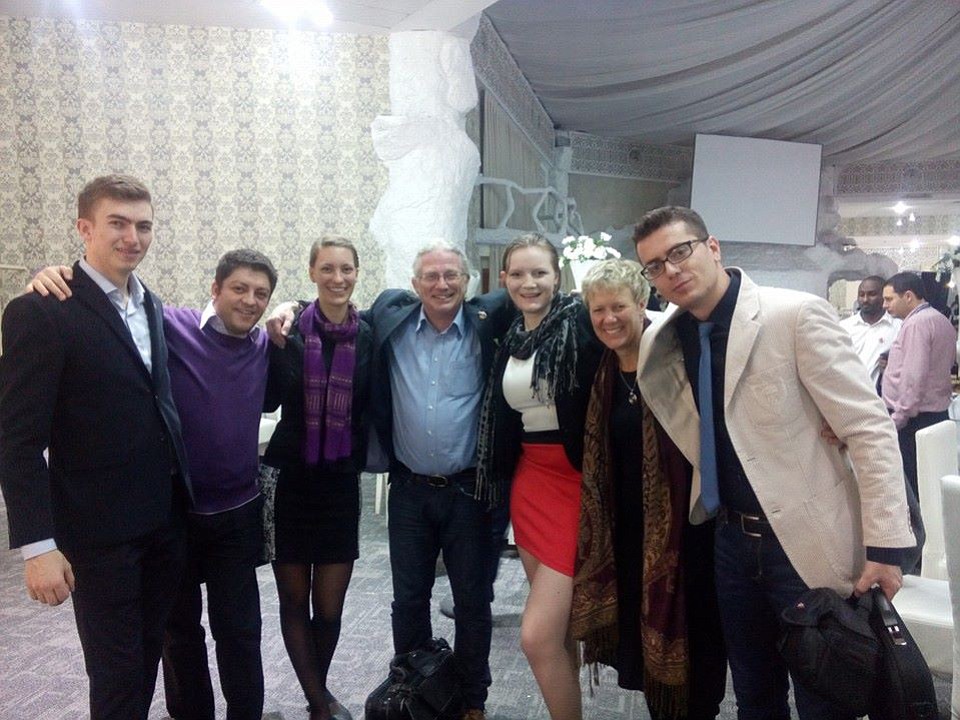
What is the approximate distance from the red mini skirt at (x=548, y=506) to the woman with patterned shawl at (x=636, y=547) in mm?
75

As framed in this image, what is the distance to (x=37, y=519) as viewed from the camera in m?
1.47

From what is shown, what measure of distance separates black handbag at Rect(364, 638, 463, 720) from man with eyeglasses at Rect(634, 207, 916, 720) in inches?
33.6

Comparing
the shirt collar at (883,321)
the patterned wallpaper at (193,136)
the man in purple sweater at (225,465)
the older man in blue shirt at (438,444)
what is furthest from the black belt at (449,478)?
the shirt collar at (883,321)

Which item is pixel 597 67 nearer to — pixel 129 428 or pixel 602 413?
pixel 602 413

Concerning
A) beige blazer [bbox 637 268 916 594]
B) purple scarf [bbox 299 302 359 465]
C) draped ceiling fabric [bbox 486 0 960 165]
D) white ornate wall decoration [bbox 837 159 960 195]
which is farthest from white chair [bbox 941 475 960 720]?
white ornate wall decoration [bbox 837 159 960 195]

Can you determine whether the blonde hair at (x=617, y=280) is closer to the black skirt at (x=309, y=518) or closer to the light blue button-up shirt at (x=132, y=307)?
the black skirt at (x=309, y=518)

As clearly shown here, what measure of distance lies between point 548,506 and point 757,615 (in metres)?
0.61

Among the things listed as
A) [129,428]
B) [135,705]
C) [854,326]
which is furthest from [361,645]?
[854,326]

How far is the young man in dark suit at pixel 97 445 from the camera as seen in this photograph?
1479 mm

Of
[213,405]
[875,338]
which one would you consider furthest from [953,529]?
[875,338]

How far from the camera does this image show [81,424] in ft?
5.12

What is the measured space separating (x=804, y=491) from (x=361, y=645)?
1929 millimetres

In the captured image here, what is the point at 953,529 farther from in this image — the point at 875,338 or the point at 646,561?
the point at 875,338

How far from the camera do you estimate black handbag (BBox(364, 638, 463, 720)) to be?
201 centimetres
